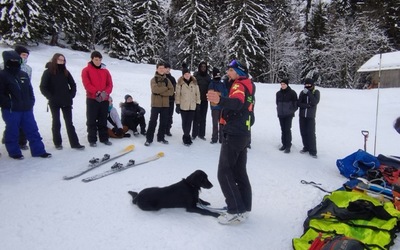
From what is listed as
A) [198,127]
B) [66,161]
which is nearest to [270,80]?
[198,127]

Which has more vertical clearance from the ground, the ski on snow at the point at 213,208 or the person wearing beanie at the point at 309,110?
the person wearing beanie at the point at 309,110

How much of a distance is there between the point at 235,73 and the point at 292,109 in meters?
4.09

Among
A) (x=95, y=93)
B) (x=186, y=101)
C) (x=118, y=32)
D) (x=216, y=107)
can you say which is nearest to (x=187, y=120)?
(x=186, y=101)

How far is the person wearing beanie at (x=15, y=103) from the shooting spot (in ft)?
17.0

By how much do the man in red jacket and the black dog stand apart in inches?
118

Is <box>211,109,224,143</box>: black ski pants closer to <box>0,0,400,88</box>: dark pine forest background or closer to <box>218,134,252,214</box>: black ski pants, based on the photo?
<box>218,134,252,214</box>: black ski pants

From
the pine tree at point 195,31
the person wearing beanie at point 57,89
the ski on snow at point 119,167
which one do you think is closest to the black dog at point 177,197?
the ski on snow at point 119,167

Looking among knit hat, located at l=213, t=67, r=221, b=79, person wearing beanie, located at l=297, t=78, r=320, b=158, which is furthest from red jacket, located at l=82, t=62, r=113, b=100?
person wearing beanie, located at l=297, t=78, r=320, b=158

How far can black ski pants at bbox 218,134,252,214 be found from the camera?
12.1 ft

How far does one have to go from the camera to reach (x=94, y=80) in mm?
6262

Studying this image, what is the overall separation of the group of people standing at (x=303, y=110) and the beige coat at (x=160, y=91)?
2726 mm

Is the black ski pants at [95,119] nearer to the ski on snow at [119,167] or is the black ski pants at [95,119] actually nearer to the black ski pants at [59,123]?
the black ski pants at [59,123]

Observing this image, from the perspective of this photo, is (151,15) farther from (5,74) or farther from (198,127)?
(5,74)

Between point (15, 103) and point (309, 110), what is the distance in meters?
5.97
